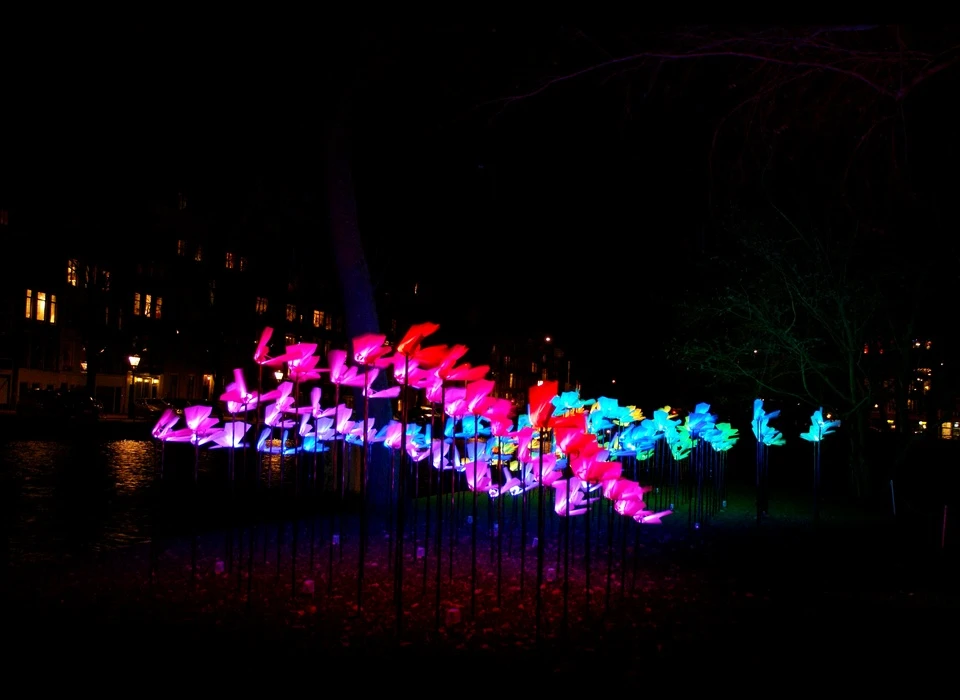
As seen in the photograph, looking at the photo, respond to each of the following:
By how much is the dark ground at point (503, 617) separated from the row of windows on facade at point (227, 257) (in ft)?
180

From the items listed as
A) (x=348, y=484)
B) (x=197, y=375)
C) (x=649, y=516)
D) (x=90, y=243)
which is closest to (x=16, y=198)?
(x=90, y=243)

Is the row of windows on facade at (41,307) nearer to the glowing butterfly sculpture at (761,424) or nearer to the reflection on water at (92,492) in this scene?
the reflection on water at (92,492)

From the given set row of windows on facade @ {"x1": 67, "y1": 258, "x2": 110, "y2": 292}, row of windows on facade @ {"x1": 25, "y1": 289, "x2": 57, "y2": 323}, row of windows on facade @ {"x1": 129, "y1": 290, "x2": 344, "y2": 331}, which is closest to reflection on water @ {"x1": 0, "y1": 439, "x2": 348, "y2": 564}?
row of windows on facade @ {"x1": 25, "y1": 289, "x2": 57, "y2": 323}

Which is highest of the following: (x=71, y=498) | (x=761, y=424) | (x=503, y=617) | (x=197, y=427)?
(x=761, y=424)

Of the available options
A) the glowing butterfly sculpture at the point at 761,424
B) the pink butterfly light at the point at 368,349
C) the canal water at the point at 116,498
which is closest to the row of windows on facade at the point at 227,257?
the canal water at the point at 116,498

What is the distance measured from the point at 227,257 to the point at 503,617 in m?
61.4

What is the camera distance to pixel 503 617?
220 inches

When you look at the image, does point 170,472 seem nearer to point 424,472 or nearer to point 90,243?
point 424,472

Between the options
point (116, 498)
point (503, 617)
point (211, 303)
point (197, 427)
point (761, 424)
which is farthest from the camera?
point (211, 303)

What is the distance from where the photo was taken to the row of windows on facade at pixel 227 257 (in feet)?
196

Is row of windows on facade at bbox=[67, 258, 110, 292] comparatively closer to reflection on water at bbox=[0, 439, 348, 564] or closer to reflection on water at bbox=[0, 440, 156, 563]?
reflection on water at bbox=[0, 439, 348, 564]

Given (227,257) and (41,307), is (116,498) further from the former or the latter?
(227,257)

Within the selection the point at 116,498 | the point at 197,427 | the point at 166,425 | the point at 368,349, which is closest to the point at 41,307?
the point at 116,498

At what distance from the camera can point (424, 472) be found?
68.2ft
